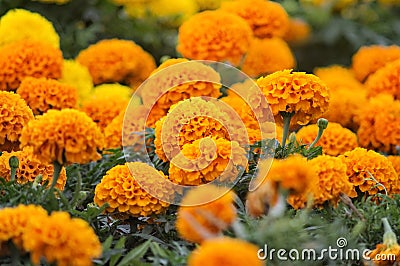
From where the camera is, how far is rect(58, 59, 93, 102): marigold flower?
2487mm

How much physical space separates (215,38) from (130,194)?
2.69ft

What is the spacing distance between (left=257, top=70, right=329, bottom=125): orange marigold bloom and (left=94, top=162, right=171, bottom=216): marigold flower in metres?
0.35

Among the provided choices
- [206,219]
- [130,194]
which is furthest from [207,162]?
[206,219]

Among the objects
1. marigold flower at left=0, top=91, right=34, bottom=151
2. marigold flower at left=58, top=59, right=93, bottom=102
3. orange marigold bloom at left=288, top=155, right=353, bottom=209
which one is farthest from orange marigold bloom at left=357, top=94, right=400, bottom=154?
marigold flower at left=0, top=91, right=34, bottom=151

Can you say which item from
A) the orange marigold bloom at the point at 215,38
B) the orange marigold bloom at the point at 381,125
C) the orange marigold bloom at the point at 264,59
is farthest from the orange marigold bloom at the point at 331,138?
the orange marigold bloom at the point at 264,59

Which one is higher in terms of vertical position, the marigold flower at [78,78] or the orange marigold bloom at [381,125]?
Result: the marigold flower at [78,78]

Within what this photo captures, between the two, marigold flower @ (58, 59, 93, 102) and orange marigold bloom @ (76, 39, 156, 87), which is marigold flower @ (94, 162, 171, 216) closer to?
marigold flower @ (58, 59, 93, 102)

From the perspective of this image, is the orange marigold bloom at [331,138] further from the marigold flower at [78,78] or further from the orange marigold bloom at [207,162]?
the marigold flower at [78,78]

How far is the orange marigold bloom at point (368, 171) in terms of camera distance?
179 centimetres

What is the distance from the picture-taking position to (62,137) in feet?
4.61

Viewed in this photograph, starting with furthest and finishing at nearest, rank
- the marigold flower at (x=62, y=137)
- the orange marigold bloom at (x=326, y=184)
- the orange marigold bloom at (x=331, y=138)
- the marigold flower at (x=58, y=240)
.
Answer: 1. the orange marigold bloom at (x=331, y=138)
2. the orange marigold bloom at (x=326, y=184)
3. the marigold flower at (x=62, y=137)
4. the marigold flower at (x=58, y=240)

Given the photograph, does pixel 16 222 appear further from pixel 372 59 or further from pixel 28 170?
pixel 372 59

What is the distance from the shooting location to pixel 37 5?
3.42 metres

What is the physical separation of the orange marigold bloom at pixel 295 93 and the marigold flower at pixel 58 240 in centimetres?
69
